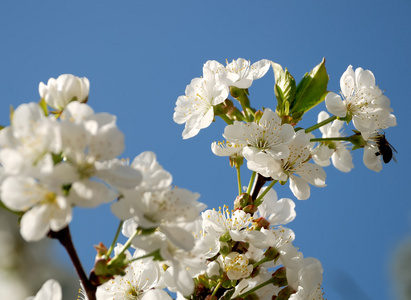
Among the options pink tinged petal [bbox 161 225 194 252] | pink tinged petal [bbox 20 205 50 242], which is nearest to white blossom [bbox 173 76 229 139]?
pink tinged petal [bbox 161 225 194 252]

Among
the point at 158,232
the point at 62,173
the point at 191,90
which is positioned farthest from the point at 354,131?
the point at 62,173

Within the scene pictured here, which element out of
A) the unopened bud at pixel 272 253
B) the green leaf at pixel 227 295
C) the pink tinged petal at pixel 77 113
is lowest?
the green leaf at pixel 227 295

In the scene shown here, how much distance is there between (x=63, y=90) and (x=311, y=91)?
688 millimetres

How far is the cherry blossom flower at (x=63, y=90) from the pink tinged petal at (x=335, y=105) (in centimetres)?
68

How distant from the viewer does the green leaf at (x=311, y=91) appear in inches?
52.9

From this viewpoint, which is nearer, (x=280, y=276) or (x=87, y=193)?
(x=87, y=193)

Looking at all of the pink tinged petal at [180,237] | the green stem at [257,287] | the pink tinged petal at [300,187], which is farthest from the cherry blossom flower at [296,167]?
the pink tinged petal at [180,237]

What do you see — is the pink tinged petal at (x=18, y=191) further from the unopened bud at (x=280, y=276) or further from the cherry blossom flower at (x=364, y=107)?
the cherry blossom flower at (x=364, y=107)

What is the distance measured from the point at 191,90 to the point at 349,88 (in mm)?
445

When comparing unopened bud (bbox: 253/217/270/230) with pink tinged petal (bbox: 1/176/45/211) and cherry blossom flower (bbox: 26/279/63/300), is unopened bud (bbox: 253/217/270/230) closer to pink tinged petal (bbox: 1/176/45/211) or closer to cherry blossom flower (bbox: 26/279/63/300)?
cherry blossom flower (bbox: 26/279/63/300)

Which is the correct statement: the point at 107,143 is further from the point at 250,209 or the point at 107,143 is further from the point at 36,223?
the point at 250,209

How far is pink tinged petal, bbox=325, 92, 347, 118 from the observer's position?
53.1 inches

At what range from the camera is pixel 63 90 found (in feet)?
3.11

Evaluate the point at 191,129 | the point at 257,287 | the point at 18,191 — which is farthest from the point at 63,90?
the point at 257,287
